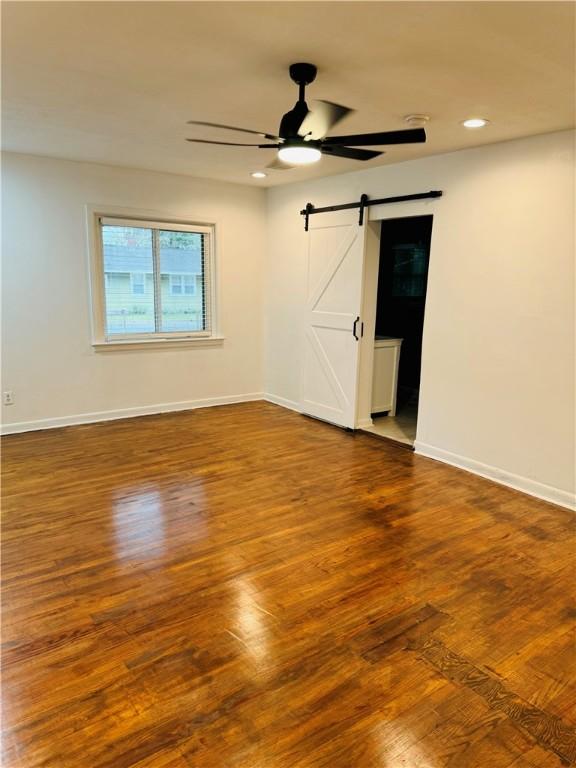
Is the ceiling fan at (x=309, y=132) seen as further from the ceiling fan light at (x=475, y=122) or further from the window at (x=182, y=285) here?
the window at (x=182, y=285)

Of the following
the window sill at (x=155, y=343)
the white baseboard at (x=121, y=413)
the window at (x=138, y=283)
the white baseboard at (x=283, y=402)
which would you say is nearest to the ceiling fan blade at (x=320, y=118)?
the window at (x=138, y=283)

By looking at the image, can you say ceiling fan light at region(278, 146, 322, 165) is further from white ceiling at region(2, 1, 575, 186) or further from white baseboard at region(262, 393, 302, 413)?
white baseboard at region(262, 393, 302, 413)

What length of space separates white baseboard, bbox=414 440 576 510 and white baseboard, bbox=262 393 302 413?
1865 millimetres

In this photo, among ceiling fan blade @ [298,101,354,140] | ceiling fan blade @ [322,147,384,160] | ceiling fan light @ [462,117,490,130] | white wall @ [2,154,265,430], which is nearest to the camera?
ceiling fan blade @ [298,101,354,140]

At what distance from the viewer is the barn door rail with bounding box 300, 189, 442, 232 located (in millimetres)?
4406

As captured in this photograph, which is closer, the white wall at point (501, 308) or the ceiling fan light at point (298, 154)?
the ceiling fan light at point (298, 154)

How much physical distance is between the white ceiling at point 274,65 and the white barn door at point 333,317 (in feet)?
5.10

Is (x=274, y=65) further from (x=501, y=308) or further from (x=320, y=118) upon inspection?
(x=501, y=308)

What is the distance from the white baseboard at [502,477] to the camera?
370 centimetres

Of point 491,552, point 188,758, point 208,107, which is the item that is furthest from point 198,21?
point 491,552

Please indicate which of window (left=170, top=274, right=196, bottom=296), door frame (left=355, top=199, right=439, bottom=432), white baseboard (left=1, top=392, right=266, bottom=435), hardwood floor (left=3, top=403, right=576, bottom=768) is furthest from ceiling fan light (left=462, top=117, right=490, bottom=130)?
white baseboard (left=1, top=392, right=266, bottom=435)

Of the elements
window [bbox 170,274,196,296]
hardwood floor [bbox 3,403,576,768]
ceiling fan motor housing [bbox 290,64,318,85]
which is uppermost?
ceiling fan motor housing [bbox 290,64,318,85]

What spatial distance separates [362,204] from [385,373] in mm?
1876

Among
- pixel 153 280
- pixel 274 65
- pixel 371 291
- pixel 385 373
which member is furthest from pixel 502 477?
pixel 153 280
